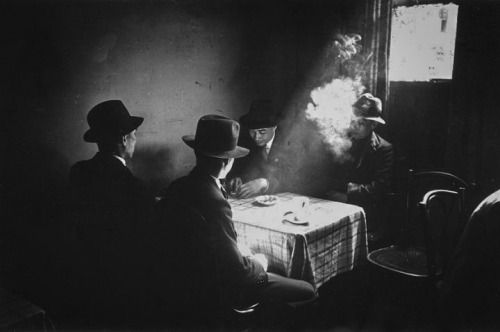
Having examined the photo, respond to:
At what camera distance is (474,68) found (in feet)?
17.6

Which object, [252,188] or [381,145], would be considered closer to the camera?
[252,188]

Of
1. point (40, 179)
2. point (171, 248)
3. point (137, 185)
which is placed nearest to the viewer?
point (171, 248)

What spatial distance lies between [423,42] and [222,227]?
176 inches

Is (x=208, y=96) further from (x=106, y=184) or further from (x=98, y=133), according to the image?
(x=106, y=184)

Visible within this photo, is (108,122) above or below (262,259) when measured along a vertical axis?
above

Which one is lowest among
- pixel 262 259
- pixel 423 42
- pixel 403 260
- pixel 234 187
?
pixel 403 260

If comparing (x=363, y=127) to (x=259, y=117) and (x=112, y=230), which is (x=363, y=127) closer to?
(x=259, y=117)

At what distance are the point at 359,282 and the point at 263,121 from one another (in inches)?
97.6

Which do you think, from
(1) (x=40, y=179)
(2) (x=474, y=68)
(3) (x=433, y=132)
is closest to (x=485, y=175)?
(3) (x=433, y=132)

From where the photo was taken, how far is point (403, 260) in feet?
14.5

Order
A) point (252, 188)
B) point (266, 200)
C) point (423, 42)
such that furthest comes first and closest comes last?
point (423, 42) → point (252, 188) → point (266, 200)

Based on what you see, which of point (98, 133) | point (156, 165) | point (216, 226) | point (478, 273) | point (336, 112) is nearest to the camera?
A: point (478, 273)

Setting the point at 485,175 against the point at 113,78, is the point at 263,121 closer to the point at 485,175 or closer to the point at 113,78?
the point at 113,78

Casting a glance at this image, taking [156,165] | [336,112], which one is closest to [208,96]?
[156,165]
